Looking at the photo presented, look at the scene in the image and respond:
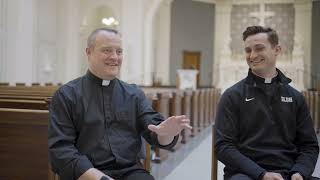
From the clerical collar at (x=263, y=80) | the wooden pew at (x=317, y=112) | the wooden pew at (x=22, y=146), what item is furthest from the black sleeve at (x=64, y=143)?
the wooden pew at (x=317, y=112)

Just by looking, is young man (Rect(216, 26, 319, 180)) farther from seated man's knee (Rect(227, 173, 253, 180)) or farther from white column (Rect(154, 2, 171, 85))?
white column (Rect(154, 2, 171, 85))

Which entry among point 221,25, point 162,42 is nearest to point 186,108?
point 162,42

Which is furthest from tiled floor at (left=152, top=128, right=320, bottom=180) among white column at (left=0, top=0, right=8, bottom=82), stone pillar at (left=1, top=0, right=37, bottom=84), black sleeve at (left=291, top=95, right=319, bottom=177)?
stone pillar at (left=1, top=0, right=37, bottom=84)

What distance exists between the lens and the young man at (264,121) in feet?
7.55

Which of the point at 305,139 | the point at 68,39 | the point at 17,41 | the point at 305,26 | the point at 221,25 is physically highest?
the point at 221,25

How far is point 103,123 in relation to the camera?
2.22m

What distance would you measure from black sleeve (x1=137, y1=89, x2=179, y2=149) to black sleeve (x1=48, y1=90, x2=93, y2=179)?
0.39 metres

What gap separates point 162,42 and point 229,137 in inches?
603

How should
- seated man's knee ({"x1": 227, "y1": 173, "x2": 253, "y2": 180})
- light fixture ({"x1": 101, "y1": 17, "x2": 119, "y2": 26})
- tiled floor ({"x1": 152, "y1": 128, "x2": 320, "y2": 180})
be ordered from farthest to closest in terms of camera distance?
light fixture ({"x1": 101, "y1": 17, "x2": 119, "y2": 26})
tiled floor ({"x1": 152, "y1": 128, "x2": 320, "y2": 180})
seated man's knee ({"x1": 227, "y1": 173, "x2": 253, "y2": 180})

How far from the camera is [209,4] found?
20078 mm

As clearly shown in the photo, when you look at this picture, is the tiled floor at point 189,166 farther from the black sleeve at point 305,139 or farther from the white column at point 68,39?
the white column at point 68,39

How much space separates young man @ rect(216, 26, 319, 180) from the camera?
2.30 m

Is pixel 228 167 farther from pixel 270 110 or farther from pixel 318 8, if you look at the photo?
pixel 318 8

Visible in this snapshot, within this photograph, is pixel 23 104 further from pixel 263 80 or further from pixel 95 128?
pixel 263 80
